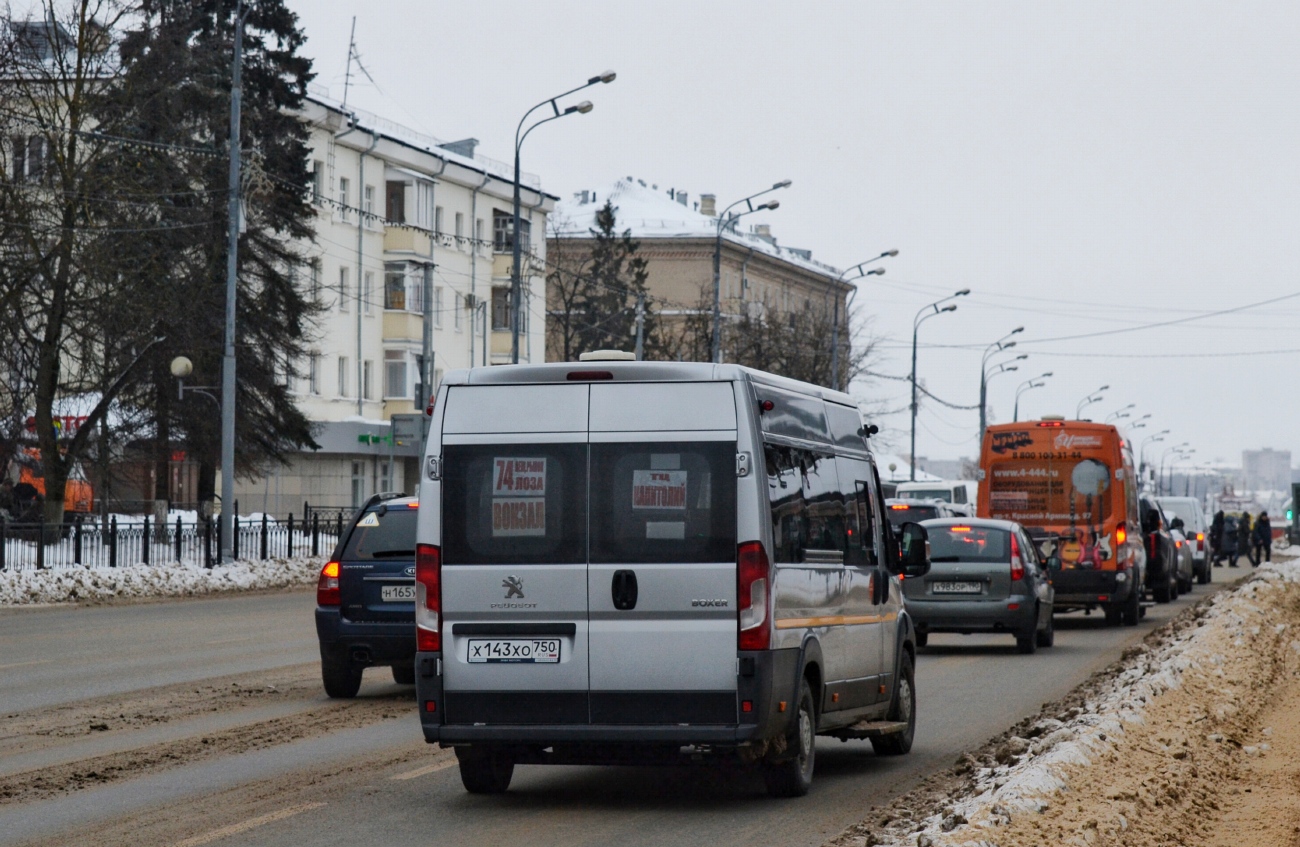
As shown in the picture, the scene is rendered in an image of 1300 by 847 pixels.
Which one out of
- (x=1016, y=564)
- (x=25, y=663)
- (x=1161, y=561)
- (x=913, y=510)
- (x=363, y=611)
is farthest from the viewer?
(x=913, y=510)

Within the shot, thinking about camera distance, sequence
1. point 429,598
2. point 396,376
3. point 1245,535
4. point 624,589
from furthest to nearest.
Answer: point 396,376 → point 1245,535 → point 429,598 → point 624,589

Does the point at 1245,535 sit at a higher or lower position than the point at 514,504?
lower

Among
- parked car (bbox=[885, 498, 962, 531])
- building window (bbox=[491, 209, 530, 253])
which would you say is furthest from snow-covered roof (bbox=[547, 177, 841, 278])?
parked car (bbox=[885, 498, 962, 531])

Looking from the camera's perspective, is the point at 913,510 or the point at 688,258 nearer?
the point at 913,510

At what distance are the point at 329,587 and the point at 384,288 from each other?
5369 centimetres

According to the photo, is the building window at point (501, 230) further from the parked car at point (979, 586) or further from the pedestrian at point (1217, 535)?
the parked car at point (979, 586)

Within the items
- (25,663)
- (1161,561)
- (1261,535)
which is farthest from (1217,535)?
(25,663)

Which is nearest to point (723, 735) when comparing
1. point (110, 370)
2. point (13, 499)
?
point (110, 370)

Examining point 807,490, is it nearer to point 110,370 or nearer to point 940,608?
point 940,608

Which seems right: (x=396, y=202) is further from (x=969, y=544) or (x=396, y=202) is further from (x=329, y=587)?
(x=329, y=587)

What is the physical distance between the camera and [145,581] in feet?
113

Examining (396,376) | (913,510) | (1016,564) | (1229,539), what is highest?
(396,376)

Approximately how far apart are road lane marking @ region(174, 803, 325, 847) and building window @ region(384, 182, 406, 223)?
60457 millimetres

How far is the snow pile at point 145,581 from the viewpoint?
1233 inches
